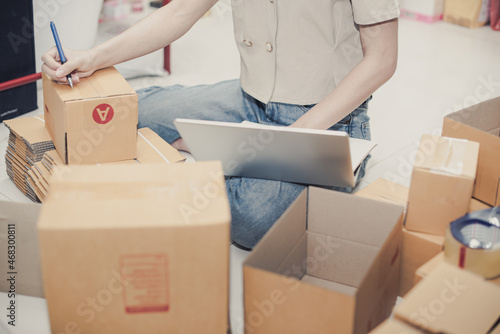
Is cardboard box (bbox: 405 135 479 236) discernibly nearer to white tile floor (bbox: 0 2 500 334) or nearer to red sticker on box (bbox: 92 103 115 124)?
A: white tile floor (bbox: 0 2 500 334)

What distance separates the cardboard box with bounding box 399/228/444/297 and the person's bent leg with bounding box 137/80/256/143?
2.50ft

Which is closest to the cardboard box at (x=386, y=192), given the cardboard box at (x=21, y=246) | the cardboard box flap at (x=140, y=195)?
the cardboard box flap at (x=140, y=195)

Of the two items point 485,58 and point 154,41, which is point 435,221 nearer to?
point 154,41

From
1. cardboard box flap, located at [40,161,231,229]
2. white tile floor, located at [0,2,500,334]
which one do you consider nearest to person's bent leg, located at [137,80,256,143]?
white tile floor, located at [0,2,500,334]

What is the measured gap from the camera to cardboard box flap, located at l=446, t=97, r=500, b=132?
67.9 inches

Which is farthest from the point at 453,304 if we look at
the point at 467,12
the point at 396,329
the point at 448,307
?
the point at 467,12

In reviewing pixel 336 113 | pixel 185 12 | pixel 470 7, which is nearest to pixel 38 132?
pixel 185 12

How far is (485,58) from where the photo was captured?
10.7 feet

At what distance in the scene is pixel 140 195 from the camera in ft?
3.47

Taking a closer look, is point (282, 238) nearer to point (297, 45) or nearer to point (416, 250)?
point (416, 250)

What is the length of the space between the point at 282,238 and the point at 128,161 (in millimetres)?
626

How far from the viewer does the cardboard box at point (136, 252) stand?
0.98 m

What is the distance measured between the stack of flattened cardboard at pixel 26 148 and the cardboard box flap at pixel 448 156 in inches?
44.3

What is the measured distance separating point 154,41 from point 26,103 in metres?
0.97
